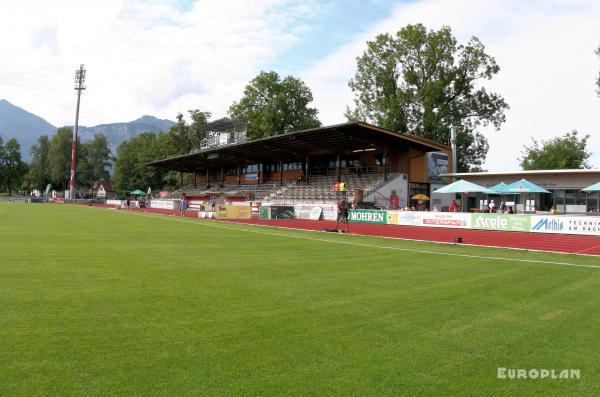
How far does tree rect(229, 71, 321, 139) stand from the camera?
71.2 m

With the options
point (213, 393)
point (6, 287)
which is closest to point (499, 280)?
point (213, 393)

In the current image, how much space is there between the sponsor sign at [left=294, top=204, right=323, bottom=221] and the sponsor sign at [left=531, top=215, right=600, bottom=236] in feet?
55.4

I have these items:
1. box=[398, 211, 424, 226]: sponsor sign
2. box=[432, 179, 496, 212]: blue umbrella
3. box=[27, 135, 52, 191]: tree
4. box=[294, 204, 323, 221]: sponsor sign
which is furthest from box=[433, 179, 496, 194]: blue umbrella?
box=[27, 135, 52, 191]: tree

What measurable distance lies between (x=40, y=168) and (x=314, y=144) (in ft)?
351

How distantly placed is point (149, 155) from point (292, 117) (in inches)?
1596

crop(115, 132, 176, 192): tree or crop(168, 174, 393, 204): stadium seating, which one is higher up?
crop(115, 132, 176, 192): tree

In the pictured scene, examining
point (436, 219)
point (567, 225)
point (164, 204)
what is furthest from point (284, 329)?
point (164, 204)

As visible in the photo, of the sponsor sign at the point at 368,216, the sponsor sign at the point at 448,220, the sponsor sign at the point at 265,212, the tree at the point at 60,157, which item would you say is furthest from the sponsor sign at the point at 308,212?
the tree at the point at 60,157

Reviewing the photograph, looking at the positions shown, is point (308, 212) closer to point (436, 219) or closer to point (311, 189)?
point (311, 189)

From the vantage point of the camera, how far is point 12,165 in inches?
4882

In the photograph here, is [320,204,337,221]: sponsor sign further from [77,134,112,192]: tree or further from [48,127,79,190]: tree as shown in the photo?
[77,134,112,192]: tree

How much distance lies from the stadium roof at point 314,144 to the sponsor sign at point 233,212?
1042 centimetres

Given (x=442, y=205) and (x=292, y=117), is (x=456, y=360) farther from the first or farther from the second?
(x=292, y=117)

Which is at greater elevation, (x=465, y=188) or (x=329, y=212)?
(x=465, y=188)
